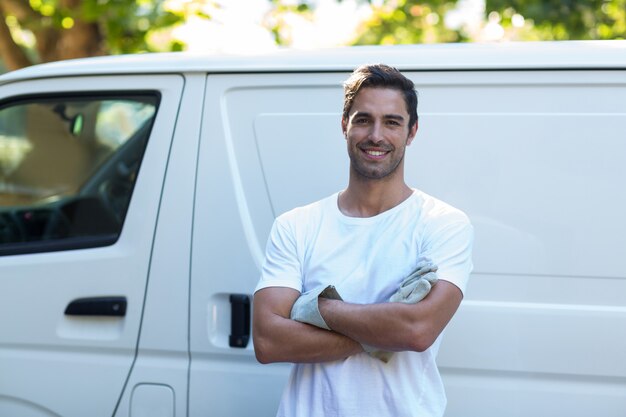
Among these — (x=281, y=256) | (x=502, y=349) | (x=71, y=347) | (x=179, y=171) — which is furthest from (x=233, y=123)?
(x=502, y=349)

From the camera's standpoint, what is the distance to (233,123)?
3.04m

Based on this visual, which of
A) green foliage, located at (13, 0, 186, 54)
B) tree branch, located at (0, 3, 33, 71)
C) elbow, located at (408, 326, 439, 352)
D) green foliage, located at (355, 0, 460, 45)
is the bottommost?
elbow, located at (408, 326, 439, 352)

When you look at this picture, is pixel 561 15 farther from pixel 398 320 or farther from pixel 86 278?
pixel 398 320

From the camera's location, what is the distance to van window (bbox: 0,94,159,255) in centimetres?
325

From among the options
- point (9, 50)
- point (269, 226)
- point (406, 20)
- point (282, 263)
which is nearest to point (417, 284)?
point (282, 263)

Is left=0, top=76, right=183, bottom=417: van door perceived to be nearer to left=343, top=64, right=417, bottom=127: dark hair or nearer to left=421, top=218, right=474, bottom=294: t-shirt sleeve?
left=343, top=64, right=417, bottom=127: dark hair

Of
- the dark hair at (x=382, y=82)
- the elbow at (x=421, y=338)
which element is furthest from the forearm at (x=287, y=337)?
the dark hair at (x=382, y=82)

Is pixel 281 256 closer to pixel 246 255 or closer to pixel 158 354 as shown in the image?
pixel 246 255

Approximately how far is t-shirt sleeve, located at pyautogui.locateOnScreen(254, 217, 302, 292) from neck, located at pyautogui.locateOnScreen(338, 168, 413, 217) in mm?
187

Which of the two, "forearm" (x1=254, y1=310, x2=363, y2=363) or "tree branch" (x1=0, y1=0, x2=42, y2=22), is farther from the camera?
"tree branch" (x1=0, y1=0, x2=42, y2=22)

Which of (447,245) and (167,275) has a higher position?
(447,245)

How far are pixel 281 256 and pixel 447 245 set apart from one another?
1.55ft

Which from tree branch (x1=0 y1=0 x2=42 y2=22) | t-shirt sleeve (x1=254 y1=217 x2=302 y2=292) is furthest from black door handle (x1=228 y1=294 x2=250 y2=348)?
tree branch (x1=0 y1=0 x2=42 y2=22)

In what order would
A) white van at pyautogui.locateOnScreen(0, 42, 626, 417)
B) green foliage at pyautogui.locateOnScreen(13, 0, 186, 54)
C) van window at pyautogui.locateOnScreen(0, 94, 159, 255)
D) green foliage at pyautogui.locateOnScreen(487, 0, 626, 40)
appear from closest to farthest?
white van at pyautogui.locateOnScreen(0, 42, 626, 417) → van window at pyautogui.locateOnScreen(0, 94, 159, 255) → green foliage at pyautogui.locateOnScreen(487, 0, 626, 40) → green foliage at pyautogui.locateOnScreen(13, 0, 186, 54)
